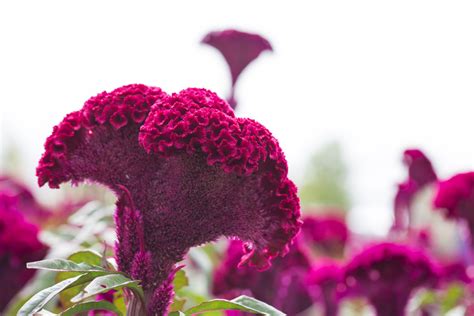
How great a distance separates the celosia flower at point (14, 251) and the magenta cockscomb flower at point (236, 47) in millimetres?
625

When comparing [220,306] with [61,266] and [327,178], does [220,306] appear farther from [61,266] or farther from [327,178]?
[327,178]

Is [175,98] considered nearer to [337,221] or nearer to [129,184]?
[129,184]

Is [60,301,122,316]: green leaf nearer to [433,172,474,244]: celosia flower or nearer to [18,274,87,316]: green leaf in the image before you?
[18,274,87,316]: green leaf

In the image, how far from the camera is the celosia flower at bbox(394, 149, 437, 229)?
2.41 meters

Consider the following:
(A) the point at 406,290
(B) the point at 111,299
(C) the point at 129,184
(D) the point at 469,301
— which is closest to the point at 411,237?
(D) the point at 469,301

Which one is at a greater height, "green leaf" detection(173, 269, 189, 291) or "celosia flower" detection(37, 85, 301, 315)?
"celosia flower" detection(37, 85, 301, 315)

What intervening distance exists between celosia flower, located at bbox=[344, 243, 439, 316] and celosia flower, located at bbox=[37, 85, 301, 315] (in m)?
0.66

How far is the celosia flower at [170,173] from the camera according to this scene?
886mm

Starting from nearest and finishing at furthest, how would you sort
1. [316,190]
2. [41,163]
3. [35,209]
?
1. [41,163]
2. [35,209]
3. [316,190]

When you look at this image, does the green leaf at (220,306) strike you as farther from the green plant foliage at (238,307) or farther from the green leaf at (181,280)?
the green leaf at (181,280)

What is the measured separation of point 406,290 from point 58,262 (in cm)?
100

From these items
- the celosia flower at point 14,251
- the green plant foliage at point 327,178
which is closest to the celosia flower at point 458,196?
the celosia flower at point 14,251

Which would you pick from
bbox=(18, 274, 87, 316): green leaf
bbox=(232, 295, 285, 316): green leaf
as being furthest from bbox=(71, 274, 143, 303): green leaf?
bbox=(232, 295, 285, 316): green leaf

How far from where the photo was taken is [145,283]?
3.05 ft
